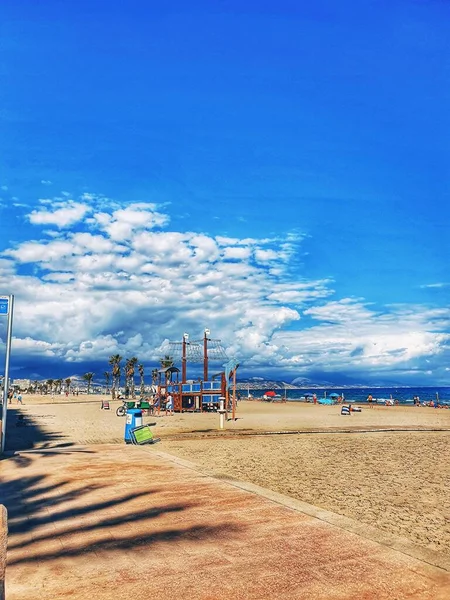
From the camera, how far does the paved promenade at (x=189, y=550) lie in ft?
14.9

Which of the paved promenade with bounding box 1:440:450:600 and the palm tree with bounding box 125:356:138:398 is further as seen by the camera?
the palm tree with bounding box 125:356:138:398

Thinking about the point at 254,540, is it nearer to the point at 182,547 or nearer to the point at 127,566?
the point at 182,547

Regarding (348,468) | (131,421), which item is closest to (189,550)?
(348,468)

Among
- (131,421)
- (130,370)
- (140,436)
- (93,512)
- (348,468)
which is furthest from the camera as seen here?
(130,370)

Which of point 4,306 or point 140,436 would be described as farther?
point 140,436

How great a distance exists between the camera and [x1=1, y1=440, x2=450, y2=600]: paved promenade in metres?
4.54

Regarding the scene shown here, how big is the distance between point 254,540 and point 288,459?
8.09 meters

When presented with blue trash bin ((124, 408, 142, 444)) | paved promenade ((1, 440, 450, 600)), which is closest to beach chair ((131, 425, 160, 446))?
blue trash bin ((124, 408, 142, 444))

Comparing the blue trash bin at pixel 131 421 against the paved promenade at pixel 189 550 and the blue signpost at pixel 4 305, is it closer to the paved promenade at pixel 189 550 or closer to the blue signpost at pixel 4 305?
the blue signpost at pixel 4 305

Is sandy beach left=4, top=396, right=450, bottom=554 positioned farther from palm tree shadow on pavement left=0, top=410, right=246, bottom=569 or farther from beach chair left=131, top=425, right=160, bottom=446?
Result: palm tree shadow on pavement left=0, top=410, right=246, bottom=569

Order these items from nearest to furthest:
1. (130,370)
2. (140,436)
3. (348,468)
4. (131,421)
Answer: (348,468), (140,436), (131,421), (130,370)

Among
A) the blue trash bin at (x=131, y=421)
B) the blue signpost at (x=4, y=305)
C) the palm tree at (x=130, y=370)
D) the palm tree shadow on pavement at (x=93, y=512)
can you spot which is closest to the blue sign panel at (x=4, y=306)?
the blue signpost at (x=4, y=305)

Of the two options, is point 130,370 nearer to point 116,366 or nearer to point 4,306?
point 116,366

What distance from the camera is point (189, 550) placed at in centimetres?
557
